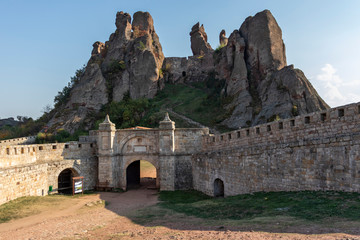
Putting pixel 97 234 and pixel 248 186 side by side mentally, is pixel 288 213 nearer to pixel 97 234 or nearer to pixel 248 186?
pixel 248 186

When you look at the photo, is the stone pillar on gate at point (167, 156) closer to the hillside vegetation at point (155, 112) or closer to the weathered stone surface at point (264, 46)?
the hillside vegetation at point (155, 112)

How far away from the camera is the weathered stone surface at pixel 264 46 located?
118 feet

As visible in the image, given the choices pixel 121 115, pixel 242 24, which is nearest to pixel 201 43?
pixel 242 24

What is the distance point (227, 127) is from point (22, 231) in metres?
27.8

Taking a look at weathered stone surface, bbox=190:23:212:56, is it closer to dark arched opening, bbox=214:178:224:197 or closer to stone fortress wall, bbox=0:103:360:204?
stone fortress wall, bbox=0:103:360:204

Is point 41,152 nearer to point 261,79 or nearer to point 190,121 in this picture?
point 190,121

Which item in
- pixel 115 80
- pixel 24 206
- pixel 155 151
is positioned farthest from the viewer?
pixel 115 80

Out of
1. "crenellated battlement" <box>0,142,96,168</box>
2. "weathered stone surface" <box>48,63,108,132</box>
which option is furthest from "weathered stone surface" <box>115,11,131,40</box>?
"crenellated battlement" <box>0,142,96,168</box>

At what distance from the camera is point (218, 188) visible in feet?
54.4

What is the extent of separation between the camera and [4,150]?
14.2 metres

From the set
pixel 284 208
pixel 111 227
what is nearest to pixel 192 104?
pixel 111 227

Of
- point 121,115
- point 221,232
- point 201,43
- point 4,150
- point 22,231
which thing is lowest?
point 22,231

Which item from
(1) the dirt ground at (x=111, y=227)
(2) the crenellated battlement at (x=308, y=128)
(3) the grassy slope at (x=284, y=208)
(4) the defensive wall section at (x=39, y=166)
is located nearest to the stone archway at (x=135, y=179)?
(4) the defensive wall section at (x=39, y=166)

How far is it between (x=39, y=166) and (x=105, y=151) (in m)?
4.52
